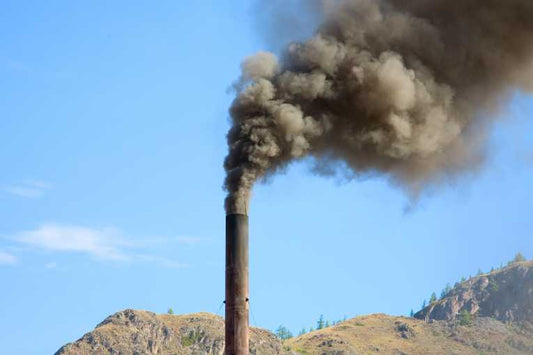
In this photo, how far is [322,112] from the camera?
37312 mm

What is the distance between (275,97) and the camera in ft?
121

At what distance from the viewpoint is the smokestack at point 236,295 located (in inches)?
1342

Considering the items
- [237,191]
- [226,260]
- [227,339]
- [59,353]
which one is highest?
[59,353]

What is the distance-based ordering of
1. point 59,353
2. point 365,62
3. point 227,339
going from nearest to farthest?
point 227,339 < point 365,62 < point 59,353

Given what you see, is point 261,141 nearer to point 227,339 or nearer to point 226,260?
point 226,260

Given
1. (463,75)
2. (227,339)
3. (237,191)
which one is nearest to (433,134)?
(463,75)

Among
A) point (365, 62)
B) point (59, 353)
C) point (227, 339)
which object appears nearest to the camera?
point (227, 339)

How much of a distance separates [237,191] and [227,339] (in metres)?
5.71

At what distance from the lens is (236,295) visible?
112ft

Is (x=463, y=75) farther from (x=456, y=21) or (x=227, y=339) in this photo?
(x=227, y=339)

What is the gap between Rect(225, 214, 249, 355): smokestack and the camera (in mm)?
34094

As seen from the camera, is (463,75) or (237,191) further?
(463,75)

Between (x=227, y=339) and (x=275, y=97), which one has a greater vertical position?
(x=275, y=97)

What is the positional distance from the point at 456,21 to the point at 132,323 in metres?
169
